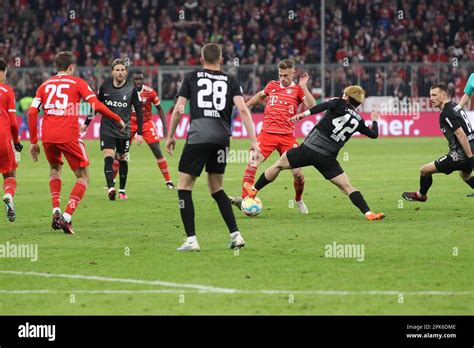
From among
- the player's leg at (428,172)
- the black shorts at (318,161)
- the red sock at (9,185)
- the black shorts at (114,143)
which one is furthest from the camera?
the black shorts at (114,143)

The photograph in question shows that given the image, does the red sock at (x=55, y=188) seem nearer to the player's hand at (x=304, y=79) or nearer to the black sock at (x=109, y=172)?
the player's hand at (x=304, y=79)

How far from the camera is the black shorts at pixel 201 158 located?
1143cm

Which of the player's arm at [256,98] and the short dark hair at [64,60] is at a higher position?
the short dark hair at [64,60]

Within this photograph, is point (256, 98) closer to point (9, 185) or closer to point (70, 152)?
point (70, 152)

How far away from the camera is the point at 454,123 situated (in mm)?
15305

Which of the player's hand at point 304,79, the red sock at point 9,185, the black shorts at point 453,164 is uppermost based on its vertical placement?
the player's hand at point 304,79

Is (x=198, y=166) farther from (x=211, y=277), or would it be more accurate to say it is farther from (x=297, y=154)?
(x=297, y=154)

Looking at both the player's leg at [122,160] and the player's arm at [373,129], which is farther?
the player's leg at [122,160]

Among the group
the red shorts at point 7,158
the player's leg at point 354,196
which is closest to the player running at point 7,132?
the red shorts at point 7,158

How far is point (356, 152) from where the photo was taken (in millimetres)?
31703

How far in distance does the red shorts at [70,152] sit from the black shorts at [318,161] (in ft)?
9.94

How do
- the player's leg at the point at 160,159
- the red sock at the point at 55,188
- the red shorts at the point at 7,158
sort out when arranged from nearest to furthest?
the red sock at the point at 55,188
the red shorts at the point at 7,158
the player's leg at the point at 160,159

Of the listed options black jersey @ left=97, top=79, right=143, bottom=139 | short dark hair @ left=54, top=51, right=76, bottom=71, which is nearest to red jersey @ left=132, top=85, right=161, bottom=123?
black jersey @ left=97, top=79, right=143, bottom=139
